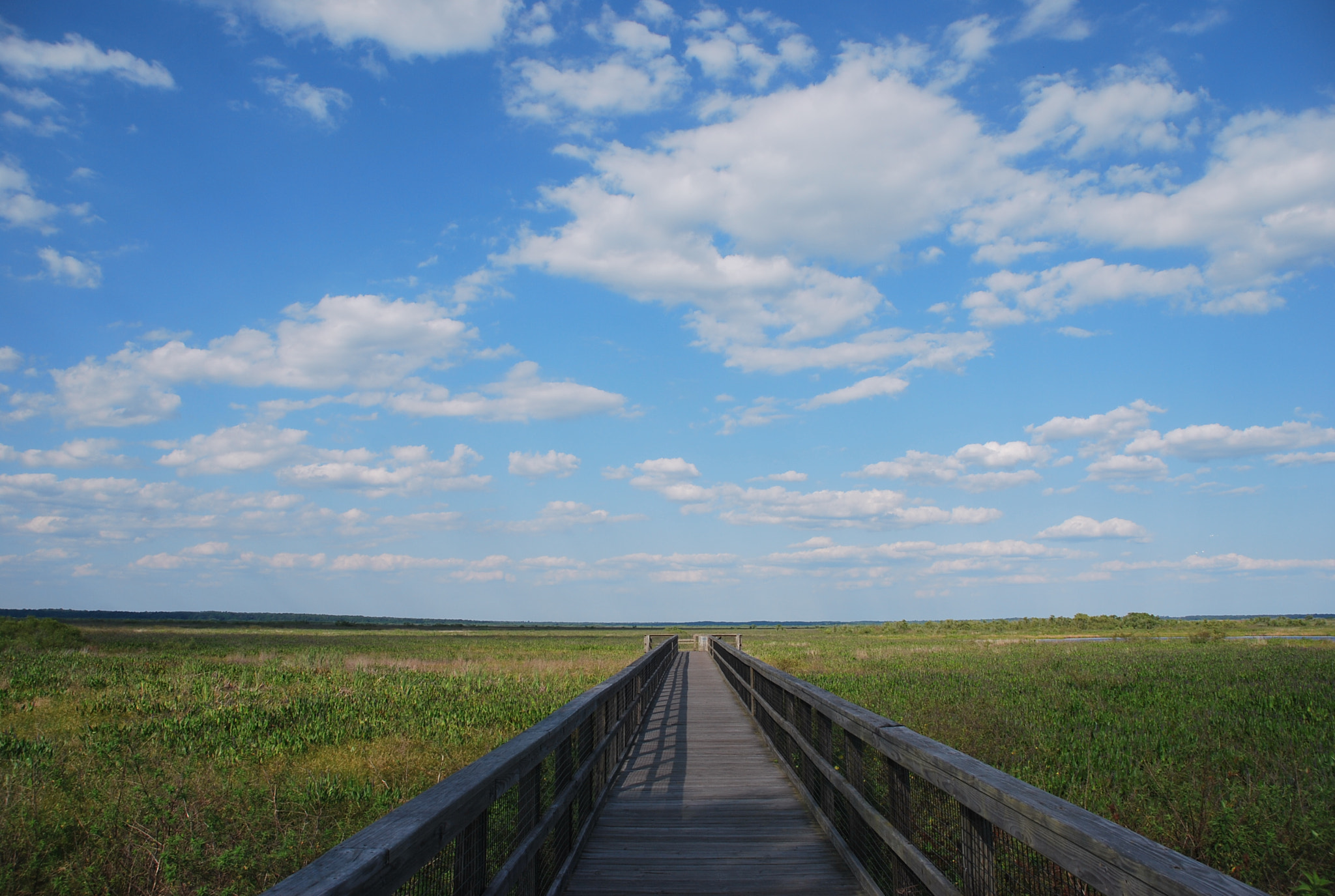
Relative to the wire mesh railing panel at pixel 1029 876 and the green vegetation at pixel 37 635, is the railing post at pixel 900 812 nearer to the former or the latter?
the wire mesh railing panel at pixel 1029 876

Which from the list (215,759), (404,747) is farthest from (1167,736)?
(215,759)

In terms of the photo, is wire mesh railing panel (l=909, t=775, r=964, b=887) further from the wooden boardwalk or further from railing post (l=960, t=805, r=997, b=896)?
railing post (l=960, t=805, r=997, b=896)

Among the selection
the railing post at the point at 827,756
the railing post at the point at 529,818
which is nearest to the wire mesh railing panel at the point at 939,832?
the railing post at the point at 827,756

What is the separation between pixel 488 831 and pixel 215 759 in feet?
25.8

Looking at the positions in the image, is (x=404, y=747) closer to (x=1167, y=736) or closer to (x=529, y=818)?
(x=529, y=818)

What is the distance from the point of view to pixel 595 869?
4531 millimetres

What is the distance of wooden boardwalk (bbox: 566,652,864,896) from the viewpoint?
4320 mm

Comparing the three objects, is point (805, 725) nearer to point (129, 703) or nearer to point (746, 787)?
point (746, 787)

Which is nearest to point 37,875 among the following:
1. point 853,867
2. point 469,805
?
point 469,805

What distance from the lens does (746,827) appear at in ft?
18.0

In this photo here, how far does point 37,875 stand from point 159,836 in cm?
75

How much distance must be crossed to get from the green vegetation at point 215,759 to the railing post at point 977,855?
4.73 m

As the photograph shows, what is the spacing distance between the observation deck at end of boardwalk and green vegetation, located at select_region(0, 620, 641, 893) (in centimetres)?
191

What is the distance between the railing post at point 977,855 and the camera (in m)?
2.68
